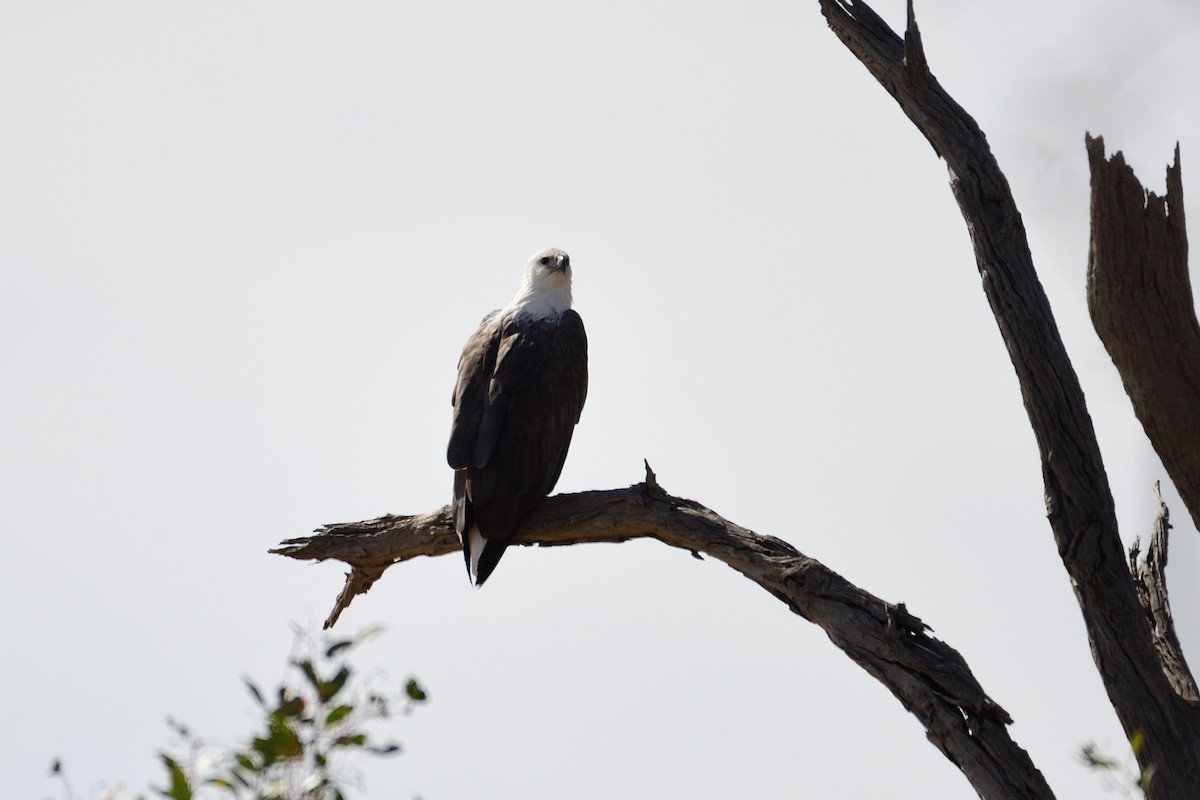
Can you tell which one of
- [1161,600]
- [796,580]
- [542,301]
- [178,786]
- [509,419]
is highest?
[542,301]

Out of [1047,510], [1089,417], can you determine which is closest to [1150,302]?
[1089,417]

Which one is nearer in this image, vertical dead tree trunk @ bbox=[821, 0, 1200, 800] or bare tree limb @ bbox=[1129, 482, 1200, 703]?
vertical dead tree trunk @ bbox=[821, 0, 1200, 800]

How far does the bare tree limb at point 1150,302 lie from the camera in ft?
18.1

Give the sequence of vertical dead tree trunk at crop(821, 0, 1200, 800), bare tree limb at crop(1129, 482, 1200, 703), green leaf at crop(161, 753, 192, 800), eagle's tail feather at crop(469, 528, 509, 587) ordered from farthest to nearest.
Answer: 1. eagle's tail feather at crop(469, 528, 509, 587)
2. bare tree limb at crop(1129, 482, 1200, 703)
3. vertical dead tree trunk at crop(821, 0, 1200, 800)
4. green leaf at crop(161, 753, 192, 800)

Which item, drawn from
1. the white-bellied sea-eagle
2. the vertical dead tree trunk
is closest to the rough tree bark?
the vertical dead tree trunk

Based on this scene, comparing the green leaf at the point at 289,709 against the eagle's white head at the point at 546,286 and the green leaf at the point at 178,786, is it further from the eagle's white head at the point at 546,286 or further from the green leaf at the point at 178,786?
the eagle's white head at the point at 546,286

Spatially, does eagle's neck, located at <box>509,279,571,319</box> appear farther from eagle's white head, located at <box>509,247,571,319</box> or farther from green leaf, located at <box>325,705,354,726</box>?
green leaf, located at <box>325,705,354,726</box>

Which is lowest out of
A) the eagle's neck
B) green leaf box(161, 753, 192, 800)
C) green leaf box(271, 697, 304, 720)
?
green leaf box(161, 753, 192, 800)

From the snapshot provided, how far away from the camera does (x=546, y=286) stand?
7.87 meters

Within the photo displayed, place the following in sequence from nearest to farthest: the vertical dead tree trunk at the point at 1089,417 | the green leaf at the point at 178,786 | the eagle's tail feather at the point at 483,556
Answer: the green leaf at the point at 178,786 → the vertical dead tree trunk at the point at 1089,417 → the eagle's tail feather at the point at 483,556

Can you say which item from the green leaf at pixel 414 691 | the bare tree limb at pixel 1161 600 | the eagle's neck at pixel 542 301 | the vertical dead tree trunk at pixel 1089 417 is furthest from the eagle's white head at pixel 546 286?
the green leaf at pixel 414 691

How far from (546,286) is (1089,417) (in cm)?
341

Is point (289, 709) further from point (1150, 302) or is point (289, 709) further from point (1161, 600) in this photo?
point (1161, 600)

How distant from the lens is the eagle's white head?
7504mm
